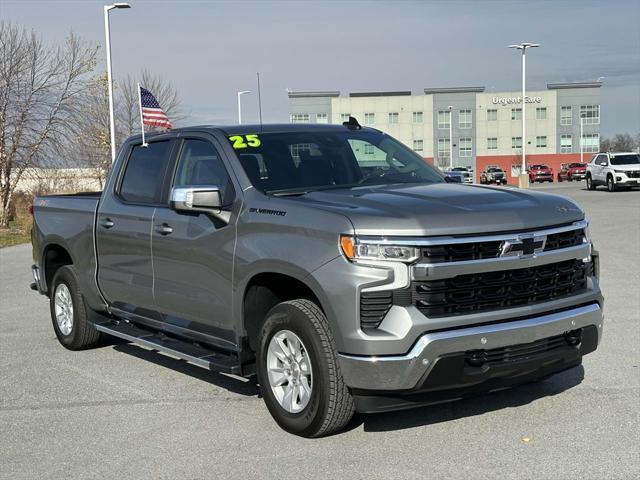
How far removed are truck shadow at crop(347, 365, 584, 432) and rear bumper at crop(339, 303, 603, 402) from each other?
28.0 inches

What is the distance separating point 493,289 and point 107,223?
3628 millimetres

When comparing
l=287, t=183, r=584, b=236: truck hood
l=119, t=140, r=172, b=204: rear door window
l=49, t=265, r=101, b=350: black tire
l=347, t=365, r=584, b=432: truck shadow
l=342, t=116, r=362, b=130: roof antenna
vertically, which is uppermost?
l=342, t=116, r=362, b=130: roof antenna

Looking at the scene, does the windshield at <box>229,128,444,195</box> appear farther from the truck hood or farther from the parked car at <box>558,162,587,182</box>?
the parked car at <box>558,162,587,182</box>

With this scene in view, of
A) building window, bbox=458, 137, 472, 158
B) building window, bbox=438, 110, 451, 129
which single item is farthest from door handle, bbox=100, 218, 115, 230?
building window, bbox=458, 137, 472, 158

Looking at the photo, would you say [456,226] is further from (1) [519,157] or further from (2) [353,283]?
(1) [519,157]

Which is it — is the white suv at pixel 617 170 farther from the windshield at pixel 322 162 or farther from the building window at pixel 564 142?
the building window at pixel 564 142

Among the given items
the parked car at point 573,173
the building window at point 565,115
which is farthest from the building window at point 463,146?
the parked car at point 573,173

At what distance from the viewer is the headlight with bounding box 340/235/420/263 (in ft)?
14.4

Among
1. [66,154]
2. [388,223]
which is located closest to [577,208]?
[388,223]

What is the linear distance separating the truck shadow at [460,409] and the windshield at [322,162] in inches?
63.0

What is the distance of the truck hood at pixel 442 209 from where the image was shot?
14.6 ft

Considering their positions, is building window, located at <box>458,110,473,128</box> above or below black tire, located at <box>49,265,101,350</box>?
above

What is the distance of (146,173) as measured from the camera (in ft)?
21.9

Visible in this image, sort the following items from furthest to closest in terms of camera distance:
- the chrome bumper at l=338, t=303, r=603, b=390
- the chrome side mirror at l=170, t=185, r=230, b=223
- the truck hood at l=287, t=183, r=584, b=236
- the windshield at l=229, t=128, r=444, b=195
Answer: the windshield at l=229, t=128, r=444, b=195, the chrome side mirror at l=170, t=185, r=230, b=223, the truck hood at l=287, t=183, r=584, b=236, the chrome bumper at l=338, t=303, r=603, b=390
